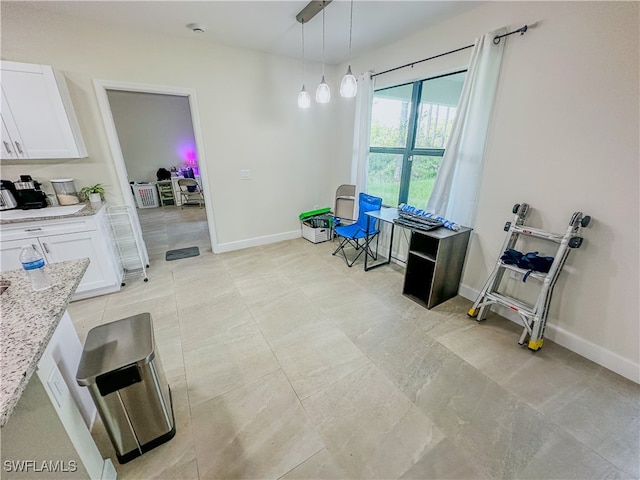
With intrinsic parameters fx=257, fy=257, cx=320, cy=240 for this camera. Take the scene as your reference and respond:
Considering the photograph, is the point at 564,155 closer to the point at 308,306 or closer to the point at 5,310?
the point at 308,306

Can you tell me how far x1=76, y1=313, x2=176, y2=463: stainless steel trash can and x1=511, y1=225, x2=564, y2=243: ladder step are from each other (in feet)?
8.74

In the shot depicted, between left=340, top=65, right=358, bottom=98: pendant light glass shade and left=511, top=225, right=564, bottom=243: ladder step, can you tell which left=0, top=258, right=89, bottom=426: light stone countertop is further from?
left=511, top=225, right=564, bottom=243: ladder step

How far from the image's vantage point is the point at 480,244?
99.9 inches

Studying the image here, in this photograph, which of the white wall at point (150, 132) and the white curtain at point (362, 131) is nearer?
the white curtain at point (362, 131)

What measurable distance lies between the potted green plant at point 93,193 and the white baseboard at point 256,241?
143 cm

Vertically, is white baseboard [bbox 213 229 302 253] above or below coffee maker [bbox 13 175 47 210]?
below

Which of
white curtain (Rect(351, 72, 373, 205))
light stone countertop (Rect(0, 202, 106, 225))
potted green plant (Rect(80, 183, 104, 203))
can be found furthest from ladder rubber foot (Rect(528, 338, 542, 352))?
potted green plant (Rect(80, 183, 104, 203))

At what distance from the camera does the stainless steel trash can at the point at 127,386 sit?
1.18m

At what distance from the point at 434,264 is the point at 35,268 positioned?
2.71 meters


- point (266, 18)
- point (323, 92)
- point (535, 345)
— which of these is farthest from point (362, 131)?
point (535, 345)

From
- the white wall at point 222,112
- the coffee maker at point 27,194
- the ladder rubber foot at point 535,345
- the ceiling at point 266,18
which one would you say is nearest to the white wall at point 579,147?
the ladder rubber foot at point 535,345

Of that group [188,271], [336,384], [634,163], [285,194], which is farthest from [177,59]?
[634,163]

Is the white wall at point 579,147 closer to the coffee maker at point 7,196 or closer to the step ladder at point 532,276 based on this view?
the step ladder at point 532,276

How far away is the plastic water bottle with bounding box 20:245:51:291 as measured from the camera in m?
1.14
